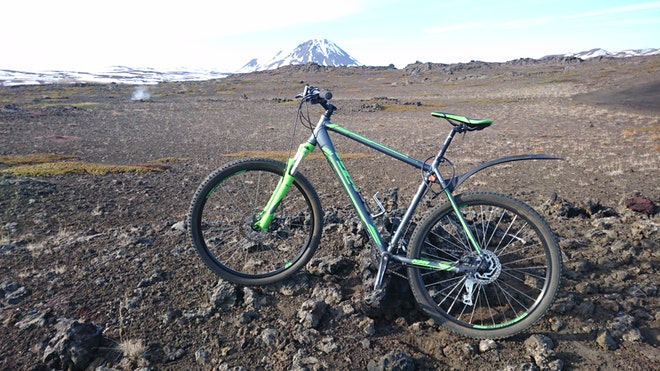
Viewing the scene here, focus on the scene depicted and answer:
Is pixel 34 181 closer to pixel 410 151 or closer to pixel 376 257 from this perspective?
pixel 376 257

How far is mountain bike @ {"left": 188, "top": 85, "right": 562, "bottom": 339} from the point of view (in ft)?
13.4

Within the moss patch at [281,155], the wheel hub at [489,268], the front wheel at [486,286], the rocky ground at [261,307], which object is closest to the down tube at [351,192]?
the front wheel at [486,286]

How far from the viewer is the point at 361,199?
4648mm

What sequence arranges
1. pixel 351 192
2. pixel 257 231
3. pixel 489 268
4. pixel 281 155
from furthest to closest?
pixel 281 155 < pixel 257 231 < pixel 351 192 < pixel 489 268

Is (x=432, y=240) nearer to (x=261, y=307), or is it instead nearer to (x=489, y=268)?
(x=489, y=268)

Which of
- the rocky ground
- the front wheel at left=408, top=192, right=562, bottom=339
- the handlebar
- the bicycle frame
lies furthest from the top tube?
the rocky ground

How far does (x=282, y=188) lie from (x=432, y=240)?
7.24 ft

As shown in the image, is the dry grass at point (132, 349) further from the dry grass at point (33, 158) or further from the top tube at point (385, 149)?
the dry grass at point (33, 158)

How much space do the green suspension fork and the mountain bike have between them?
0.01m

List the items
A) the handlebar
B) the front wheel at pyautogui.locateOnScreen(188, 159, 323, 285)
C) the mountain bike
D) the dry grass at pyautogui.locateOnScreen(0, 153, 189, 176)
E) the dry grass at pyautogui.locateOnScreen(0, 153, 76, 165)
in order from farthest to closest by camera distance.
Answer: the dry grass at pyautogui.locateOnScreen(0, 153, 76, 165), the dry grass at pyautogui.locateOnScreen(0, 153, 189, 176), the front wheel at pyautogui.locateOnScreen(188, 159, 323, 285), the handlebar, the mountain bike

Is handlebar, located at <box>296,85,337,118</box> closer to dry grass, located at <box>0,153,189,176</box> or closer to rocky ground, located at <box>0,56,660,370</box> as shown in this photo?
rocky ground, located at <box>0,56,660,370</box>

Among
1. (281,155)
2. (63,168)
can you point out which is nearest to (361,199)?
(63,168)

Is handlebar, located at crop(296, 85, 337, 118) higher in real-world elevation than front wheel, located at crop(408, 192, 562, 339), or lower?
higher

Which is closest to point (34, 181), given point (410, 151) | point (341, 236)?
point (341, 236)
